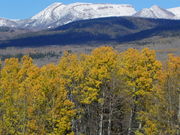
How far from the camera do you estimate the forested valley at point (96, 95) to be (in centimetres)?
4384

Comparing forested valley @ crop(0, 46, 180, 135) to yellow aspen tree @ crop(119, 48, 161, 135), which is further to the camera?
yellow aspen tree @ crop(119, 48, 161, 135)

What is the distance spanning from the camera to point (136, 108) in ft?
198

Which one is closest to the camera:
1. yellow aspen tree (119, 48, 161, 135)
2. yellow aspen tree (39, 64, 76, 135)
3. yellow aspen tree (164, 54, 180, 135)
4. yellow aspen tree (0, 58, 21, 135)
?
yellow aspen tree (164, 54, 180, 135)

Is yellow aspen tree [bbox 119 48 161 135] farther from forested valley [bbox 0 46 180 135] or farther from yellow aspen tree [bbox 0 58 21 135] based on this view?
yellow aspen tree [bbox 0 58 21 135]

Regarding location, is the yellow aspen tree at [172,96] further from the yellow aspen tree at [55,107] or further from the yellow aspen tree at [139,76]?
the yellow aspen tree at [55,107]

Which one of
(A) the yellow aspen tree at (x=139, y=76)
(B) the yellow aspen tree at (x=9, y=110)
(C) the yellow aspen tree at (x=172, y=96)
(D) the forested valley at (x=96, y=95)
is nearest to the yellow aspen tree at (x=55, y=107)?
(D) the forested valley at (x=96, y=95)

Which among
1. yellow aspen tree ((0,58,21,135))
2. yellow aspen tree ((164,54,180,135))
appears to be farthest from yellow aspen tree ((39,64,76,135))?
yellow aspen tree ((164,54,180,135))

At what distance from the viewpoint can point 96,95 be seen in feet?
190

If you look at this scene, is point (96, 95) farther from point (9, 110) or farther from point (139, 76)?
point (9, 110)

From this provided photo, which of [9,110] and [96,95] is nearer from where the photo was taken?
[9,110]

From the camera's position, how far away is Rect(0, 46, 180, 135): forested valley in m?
43.8

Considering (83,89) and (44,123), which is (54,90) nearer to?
(44,123)

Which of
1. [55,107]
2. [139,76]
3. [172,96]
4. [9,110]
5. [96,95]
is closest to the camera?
[172,96]

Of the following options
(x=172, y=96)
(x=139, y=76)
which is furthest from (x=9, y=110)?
(x=172, y=96)
